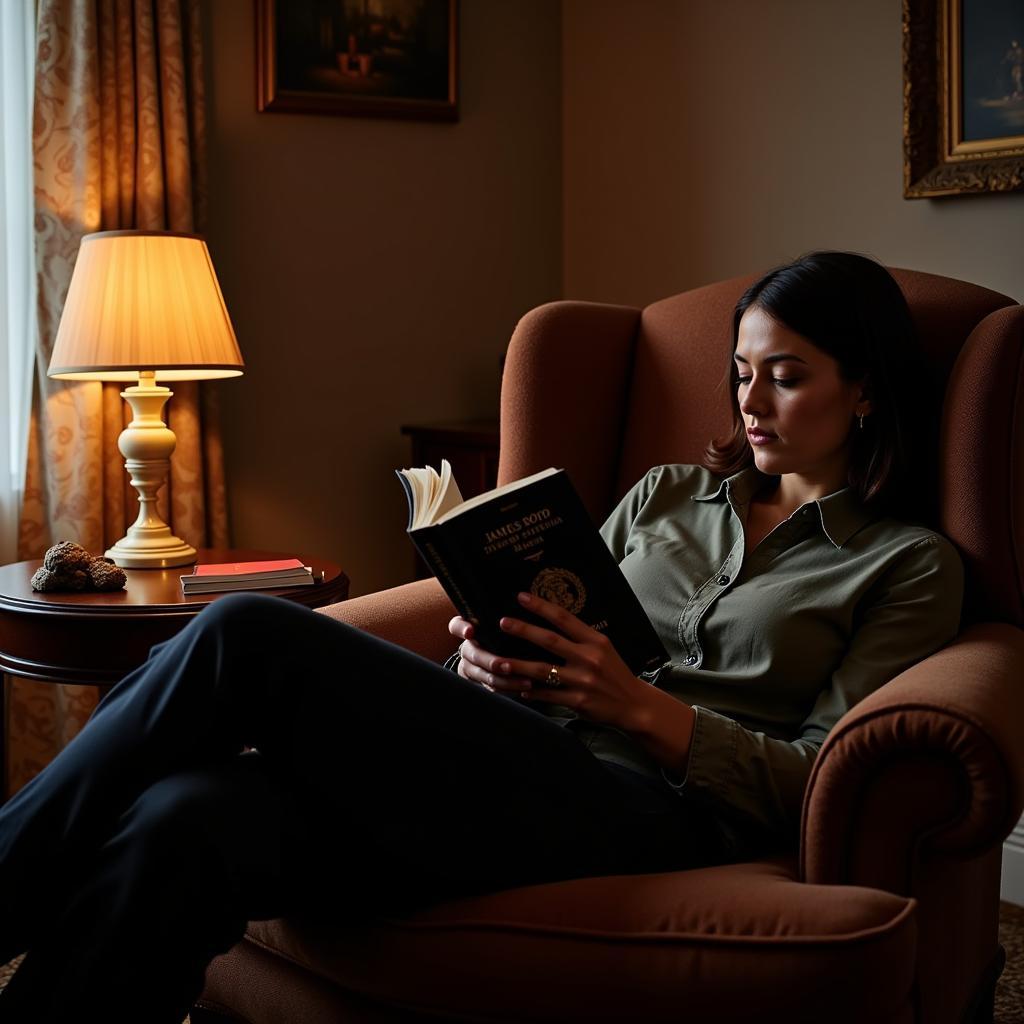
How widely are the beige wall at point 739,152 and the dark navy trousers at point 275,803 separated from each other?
1576 mm

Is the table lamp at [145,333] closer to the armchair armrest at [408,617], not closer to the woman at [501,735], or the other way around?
the armchair armrest at [408,617]

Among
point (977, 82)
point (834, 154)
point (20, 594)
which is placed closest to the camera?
point (20, 594)

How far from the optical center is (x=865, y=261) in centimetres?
166

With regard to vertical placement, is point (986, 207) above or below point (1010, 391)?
above

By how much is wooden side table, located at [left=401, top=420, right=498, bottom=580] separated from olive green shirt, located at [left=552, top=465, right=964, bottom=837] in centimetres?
119

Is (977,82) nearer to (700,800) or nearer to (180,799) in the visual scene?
(700,800)

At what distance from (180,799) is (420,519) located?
41 centimetres

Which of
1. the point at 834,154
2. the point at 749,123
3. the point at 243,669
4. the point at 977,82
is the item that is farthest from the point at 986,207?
the point at 243,669

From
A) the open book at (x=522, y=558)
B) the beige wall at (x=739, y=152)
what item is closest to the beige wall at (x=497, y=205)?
the beige wall at (x=739, y=152)

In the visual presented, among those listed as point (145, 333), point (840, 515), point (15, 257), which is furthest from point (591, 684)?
point (15, 257)

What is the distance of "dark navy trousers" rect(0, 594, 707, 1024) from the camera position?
1.20 meters

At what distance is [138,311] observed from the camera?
7.37 ft

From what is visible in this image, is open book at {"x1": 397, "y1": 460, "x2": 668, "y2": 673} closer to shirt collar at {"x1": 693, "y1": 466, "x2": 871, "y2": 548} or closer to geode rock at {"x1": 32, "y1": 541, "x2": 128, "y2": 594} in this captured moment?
shirt collar at {"x1": 693, "y1": 466, "x2": 871, "y2": 548}

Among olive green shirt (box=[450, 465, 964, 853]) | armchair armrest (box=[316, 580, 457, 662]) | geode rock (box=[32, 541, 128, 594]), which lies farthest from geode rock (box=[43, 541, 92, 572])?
olive green shirt (box=[450, 465, 964, 853])
